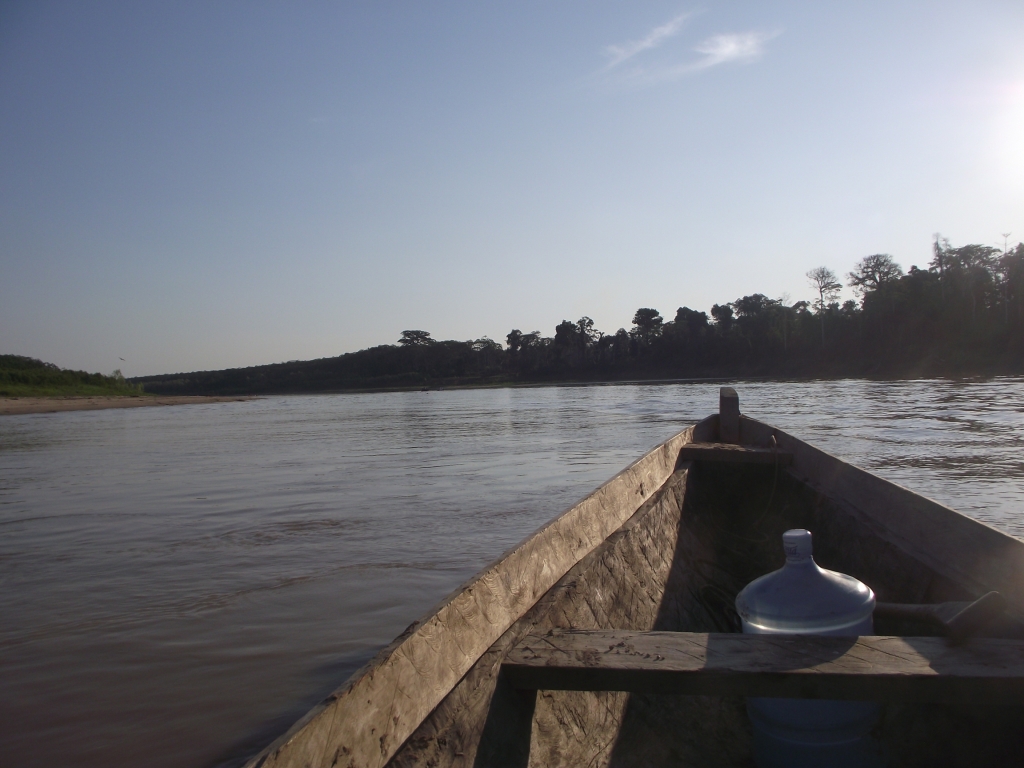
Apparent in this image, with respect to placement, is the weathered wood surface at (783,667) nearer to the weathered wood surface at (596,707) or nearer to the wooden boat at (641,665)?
the wooden boat at (641,665)

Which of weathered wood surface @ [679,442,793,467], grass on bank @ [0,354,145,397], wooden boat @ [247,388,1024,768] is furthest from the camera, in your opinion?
grass on bank @ [0,354,145,397]

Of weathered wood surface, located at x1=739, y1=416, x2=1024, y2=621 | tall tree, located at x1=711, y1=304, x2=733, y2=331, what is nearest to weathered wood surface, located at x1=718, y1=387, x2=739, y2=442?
weathered wood surface, located at x1=739, y1=416, x2=1024, y2=621

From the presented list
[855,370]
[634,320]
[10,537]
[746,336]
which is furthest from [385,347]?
[10,537]

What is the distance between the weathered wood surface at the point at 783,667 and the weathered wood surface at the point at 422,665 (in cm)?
15

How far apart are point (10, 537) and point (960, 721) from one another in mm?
6975

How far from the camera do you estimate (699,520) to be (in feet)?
14.4

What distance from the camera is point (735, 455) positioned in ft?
16.5

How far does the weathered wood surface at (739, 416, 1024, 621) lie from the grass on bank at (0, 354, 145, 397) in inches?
1918

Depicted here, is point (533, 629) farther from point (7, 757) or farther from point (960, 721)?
point (7, 757)

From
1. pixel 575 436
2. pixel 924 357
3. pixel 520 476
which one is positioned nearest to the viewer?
pixel 520 476

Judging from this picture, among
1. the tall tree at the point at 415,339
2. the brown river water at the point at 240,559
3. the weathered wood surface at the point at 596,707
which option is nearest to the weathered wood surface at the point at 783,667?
the weathered wood surface at the point at 596,707

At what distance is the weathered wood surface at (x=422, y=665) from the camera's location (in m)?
1.11

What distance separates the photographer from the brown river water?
278 cm

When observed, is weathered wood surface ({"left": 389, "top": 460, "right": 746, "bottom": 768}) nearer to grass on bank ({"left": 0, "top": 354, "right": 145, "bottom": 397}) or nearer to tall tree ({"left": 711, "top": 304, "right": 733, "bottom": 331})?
grass on bank ({"left": 0, "top": 354, "right": 145, "bottom": 397})
